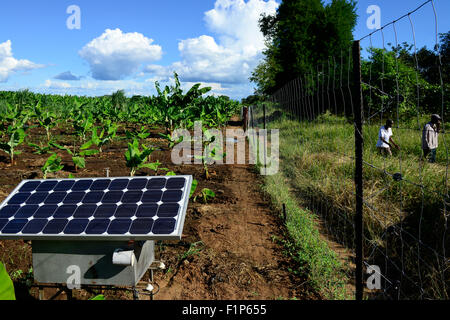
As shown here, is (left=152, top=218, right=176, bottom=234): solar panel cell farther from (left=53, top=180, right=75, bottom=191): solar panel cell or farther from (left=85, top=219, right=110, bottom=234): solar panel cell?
(left=53, top=180, right=75, bottom=191): solar panel cell

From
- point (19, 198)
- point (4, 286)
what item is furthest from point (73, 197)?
point (4, 286)

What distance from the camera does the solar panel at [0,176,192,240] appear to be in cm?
219

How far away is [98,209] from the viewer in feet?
8.01

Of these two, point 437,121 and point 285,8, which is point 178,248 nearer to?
point 437,121

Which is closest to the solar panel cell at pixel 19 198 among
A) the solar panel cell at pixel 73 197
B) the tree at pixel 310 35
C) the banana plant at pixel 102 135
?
the solar panel cell at pixel 73 197

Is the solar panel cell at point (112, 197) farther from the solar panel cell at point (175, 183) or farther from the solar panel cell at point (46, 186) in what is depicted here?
the solar panel cell at point (46, 186)

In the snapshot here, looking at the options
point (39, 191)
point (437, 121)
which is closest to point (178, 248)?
point (39, 191)

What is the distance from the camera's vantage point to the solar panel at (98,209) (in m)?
2.19

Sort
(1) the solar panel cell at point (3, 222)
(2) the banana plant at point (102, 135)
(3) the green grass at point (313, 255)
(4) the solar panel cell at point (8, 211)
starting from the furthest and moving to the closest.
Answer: (2) the banana plant at point (102, 135), (3) the green grass at point (313, 255), (4) the solar panel cell at point (8, 211), (1) the solar panel cell at point (3, 222)

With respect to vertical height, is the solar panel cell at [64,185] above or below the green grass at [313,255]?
above

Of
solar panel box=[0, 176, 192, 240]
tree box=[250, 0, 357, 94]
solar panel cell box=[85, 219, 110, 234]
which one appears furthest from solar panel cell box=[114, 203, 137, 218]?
tree box=[250, 0, 357, 94]

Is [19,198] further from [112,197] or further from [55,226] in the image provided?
[112,197]

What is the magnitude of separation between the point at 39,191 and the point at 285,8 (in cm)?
3300
